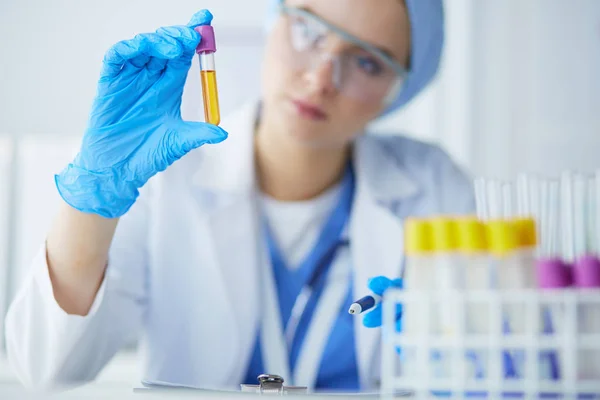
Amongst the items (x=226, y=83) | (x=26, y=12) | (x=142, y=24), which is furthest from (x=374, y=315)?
(x=26, y=12)

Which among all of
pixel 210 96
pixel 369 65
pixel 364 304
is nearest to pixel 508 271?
pixel 364 304

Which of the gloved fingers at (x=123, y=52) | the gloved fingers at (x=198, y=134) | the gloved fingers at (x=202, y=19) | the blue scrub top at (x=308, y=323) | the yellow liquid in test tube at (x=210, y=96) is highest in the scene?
the gloved fingers at (x=202, y=19)

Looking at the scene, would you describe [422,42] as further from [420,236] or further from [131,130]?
[420,236]

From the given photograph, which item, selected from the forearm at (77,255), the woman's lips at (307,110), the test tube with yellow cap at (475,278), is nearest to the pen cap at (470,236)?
the test tube with yellow cap at (475,278)

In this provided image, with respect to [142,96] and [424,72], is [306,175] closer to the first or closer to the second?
[424,72]

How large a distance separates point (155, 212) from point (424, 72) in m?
0.74

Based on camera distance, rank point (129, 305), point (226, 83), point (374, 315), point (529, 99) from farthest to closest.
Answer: point (529, 99) → point (226, 83) → point (129, 305) → point (374, 315)

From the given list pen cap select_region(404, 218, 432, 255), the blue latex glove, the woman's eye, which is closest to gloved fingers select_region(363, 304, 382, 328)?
the blue latex glove

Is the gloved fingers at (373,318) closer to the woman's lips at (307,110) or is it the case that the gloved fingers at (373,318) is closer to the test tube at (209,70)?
the test tube at (209,70)

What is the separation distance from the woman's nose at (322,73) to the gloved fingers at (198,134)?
445mm

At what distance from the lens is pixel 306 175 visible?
62.8 inches

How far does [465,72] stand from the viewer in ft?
7.61

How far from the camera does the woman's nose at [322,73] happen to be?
133 centimetres

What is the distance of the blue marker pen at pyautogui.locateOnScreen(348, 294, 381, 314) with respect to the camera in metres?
0.79
